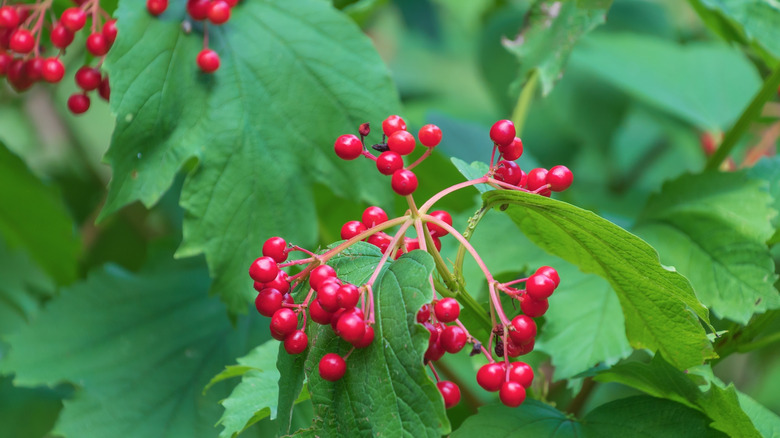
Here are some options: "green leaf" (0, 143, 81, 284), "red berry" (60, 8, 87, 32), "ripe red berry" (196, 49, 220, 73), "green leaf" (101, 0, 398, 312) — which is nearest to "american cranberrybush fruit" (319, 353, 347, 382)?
"green leaf" (101, 0, 398, 312)

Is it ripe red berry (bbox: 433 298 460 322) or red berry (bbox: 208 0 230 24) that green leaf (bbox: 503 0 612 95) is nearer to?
red berry (bbox: 208 0 230 24)

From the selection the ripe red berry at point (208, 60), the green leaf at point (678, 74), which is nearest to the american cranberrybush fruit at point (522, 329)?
the ripe red berry at point (208, 60)

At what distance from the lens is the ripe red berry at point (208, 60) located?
1021 millimetres

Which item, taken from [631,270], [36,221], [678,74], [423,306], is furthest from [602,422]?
[678,74]

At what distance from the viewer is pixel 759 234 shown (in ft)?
3.06

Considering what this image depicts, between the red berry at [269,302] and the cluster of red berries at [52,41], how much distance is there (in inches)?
23.2

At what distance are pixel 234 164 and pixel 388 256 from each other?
1.54 ft

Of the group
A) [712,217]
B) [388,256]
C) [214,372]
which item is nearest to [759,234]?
[712,217]

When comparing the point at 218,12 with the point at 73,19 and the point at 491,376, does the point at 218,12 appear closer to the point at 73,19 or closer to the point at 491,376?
the point at 73,19

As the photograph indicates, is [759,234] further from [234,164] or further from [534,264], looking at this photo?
[234,164]

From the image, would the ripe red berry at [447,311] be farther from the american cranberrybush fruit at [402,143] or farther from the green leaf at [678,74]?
the green leaf at [678,74]

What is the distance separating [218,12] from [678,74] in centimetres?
127

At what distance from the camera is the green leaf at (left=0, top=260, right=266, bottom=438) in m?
1.12

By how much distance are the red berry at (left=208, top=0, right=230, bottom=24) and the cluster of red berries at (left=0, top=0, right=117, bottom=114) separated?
0.46 feet
